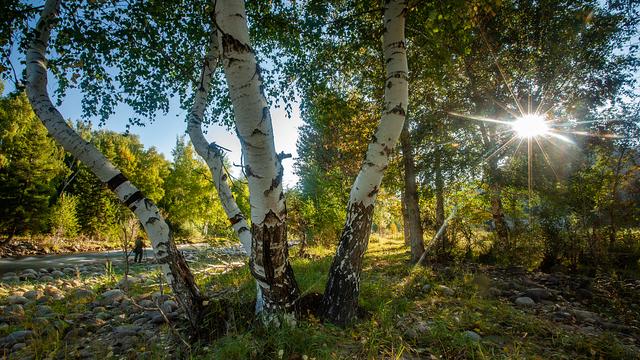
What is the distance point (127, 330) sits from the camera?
3.64 m

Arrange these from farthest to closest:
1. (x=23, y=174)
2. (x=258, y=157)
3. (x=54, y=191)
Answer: (x=54, y=191)
(x=23, y=174)
(x=258, y=157)

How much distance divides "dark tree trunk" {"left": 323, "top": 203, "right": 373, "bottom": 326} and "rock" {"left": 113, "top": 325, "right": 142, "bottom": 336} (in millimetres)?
2507

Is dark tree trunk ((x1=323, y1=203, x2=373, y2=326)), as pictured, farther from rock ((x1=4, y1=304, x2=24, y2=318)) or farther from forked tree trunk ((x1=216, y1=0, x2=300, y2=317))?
rock ((x1=4, y1=304, x2=24, y2=318))

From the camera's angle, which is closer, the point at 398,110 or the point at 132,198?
the point at 132,198

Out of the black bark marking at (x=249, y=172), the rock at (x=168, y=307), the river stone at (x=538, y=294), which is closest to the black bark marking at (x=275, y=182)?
the black bark marking at (x=249, y=172)

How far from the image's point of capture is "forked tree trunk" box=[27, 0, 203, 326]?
2977 millimetres

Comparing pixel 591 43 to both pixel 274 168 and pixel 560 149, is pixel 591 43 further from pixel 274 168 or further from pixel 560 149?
pixel 274 168

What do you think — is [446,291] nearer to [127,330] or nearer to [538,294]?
[538,294]

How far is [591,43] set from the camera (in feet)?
25.0

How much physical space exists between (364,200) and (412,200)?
565 centimetres

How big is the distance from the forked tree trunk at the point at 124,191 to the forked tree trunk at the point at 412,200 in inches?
258

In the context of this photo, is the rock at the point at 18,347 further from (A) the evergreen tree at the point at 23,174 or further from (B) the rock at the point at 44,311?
(A) the evergreen tree at the point at 23,174

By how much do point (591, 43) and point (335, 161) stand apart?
9.69 metres

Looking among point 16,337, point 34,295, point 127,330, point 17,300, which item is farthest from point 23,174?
point 127,330
